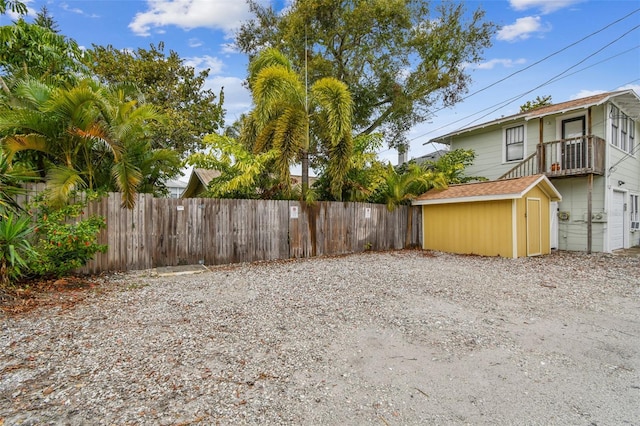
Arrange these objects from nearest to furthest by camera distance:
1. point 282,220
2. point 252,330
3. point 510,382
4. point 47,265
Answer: point 510,382, point 252,330, point 47,265, point 282,220

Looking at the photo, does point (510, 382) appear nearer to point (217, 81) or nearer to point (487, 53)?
point (487, 53)

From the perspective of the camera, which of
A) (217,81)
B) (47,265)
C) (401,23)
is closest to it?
(47,265)

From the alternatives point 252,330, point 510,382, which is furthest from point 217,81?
point 510,382

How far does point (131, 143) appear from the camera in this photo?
6.86 meters

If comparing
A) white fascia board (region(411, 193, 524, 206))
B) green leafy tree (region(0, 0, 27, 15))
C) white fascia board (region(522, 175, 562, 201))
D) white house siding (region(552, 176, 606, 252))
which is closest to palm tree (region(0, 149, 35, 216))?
green leafy tree (region(0, 0, 27, 15))

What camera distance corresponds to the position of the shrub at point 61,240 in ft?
16.8

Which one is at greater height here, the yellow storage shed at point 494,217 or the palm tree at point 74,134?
the palm tree at point 74,134

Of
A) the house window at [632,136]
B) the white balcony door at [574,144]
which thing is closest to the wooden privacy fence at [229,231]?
the white balcony door at [574,144]

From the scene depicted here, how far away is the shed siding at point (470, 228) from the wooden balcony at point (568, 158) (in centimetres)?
317

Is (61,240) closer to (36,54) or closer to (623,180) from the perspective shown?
(36,54)

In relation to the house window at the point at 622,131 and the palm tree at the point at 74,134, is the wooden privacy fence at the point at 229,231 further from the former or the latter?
the house window at the point at 622,131

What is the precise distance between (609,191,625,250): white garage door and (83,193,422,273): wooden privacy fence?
23.7ft

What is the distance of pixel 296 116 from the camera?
8.90 m

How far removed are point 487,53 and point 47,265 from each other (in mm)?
16547
